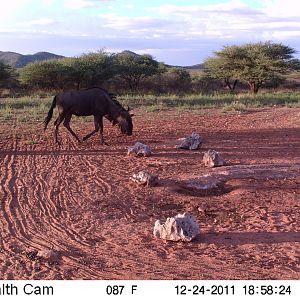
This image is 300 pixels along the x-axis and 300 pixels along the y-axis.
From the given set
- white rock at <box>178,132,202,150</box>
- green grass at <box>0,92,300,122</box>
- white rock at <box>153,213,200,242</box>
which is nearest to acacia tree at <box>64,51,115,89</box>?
green grass at <box>0,92,300,122</box>

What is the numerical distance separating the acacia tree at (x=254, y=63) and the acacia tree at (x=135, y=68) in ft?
14.9

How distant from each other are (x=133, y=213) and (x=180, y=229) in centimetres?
127

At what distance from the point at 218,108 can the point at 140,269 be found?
14852 millimetres

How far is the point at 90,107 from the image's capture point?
479 inches

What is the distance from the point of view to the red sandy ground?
5.30 metres

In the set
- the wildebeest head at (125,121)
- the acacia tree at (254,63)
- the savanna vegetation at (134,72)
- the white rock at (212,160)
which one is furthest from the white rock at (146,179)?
the acacia tree at (254,63)

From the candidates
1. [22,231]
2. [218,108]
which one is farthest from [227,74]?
[22,231]

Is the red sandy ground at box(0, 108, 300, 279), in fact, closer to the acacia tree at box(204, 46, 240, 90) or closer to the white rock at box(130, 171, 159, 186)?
the white rock at box(130, 171, 159, 186)

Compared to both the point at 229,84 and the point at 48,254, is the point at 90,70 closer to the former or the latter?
the point at 229,84

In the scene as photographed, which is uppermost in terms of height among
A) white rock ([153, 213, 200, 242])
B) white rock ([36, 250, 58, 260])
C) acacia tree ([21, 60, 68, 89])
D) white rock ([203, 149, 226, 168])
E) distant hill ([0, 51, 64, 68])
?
distant hill ([0, 51, 64, 68])

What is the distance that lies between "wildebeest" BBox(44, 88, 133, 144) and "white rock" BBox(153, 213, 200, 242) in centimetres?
612

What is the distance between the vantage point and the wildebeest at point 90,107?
12.1 metres

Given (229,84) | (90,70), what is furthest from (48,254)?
(229,84)

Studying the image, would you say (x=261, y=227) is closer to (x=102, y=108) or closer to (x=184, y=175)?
(x=184, y=175)
